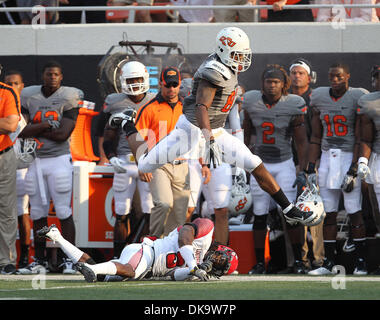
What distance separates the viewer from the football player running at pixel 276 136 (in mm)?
8906

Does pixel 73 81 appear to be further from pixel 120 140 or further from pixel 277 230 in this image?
pixel 277 230

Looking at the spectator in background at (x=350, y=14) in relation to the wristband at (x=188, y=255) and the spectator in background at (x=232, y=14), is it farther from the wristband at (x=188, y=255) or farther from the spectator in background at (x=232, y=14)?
the wristband at (x=188, y=255)

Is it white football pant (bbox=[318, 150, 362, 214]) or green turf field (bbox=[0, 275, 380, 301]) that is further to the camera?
white football pant (bbox=[318, 150, 362, 214])

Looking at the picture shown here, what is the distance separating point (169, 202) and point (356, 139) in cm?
194

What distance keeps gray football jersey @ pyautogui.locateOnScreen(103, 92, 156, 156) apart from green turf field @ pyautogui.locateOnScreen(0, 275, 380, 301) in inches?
84.4

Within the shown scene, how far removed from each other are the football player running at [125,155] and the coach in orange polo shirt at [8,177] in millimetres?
988

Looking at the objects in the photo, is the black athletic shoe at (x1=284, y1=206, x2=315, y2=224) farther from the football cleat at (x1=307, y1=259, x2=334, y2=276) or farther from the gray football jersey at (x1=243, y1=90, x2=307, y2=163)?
the gray football jersey at (x1=243, y1=90, x2=307, y2=163)

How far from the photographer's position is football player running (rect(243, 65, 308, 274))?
8.91 metres

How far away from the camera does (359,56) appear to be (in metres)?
10.6

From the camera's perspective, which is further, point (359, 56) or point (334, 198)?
point (359, 56)

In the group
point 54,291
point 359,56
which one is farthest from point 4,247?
point 359,56

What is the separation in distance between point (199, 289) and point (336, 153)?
3226 mm

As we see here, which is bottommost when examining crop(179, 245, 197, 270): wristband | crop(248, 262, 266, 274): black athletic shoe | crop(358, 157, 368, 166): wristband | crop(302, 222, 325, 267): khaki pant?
crop(248, 262, 266, 274): black athletic shoe

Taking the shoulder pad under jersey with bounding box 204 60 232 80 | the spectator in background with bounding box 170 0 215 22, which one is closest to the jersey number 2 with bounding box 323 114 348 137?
the shoulder pad under jersey with bounding box 204 60 232 80
